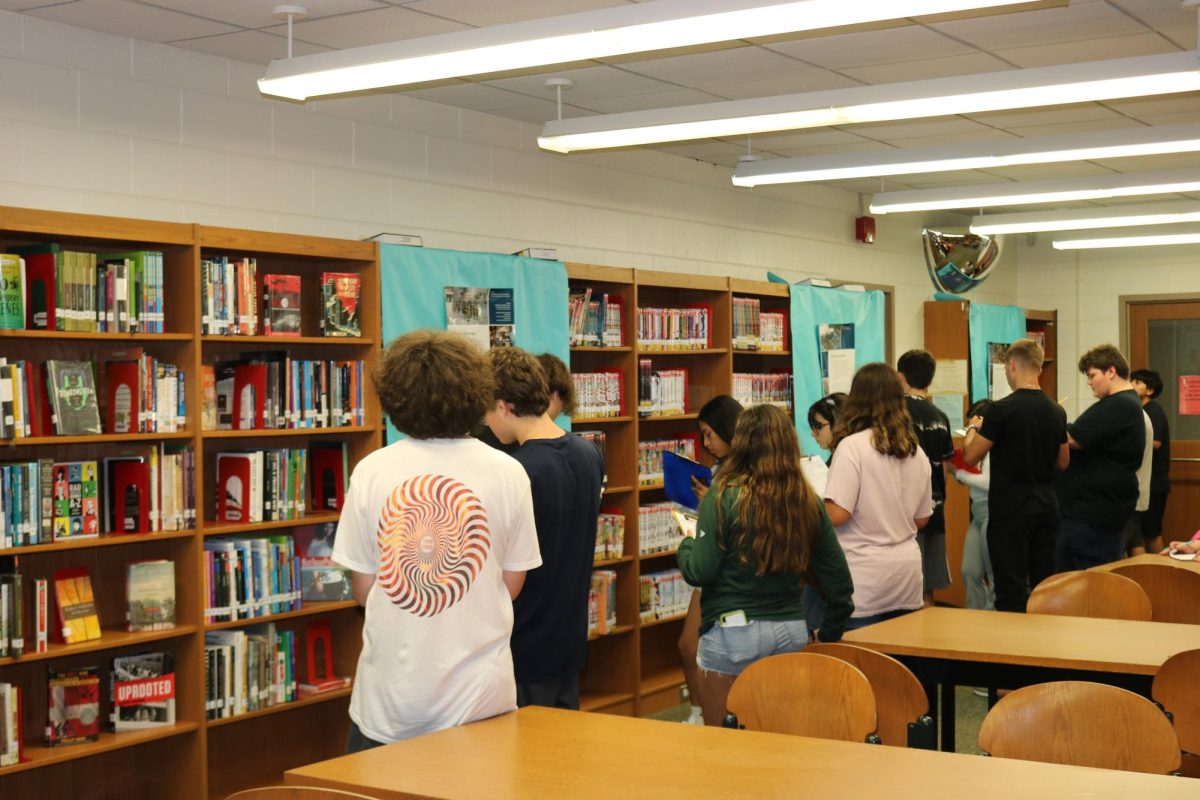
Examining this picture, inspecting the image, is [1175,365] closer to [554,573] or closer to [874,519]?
[874,519]

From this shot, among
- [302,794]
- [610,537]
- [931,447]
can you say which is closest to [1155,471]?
[931,447]

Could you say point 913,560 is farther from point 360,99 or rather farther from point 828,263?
point 828,263

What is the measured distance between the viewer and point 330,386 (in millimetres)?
5082

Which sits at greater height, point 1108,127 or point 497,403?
point 1108,127

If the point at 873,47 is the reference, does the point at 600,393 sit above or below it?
below

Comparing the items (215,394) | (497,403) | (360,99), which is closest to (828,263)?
(360,99)

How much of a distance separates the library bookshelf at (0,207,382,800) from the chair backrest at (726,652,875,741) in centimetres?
218

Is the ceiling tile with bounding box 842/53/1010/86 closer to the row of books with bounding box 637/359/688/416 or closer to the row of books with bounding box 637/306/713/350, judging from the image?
the row of books with bounding box 637/306/713/350

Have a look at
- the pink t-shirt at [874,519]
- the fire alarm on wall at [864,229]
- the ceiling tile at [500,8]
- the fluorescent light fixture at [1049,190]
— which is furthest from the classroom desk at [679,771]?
the fire alarm on wall at [864,229]

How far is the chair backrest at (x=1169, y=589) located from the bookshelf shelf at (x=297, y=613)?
3.01 meters

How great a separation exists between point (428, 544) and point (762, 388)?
5129mm

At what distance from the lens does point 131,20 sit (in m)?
4.52

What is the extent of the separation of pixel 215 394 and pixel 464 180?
178 cm

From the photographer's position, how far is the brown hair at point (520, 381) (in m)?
3.58
